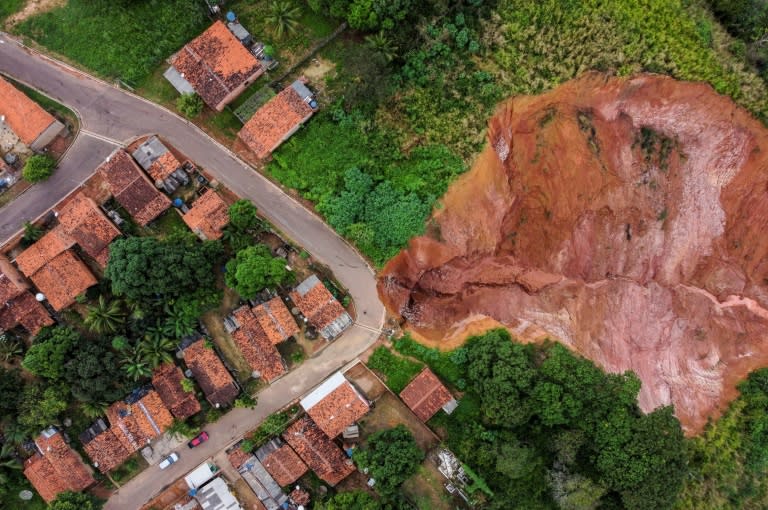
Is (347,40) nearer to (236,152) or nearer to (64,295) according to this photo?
(236,152)

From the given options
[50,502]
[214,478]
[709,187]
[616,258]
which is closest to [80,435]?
[50,502]

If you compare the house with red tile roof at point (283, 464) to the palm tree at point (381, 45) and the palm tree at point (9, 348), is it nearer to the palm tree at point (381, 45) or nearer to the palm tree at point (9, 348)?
the palm tree at point (9, 348)

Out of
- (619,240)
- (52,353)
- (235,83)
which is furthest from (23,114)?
(619,240)

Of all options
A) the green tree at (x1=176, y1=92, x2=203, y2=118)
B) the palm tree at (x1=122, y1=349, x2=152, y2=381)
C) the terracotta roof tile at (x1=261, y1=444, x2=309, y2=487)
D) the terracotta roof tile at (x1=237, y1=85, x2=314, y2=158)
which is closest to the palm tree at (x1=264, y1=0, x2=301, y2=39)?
the terracotta roof tile at (x1=237, y1=85, x2=314, y2=158)

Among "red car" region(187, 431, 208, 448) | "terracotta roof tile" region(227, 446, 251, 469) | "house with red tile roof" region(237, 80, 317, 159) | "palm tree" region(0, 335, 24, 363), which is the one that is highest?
"house with red tile roof" region(237, 80, 317, 159)

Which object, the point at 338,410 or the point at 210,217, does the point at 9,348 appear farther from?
the point at 338,410

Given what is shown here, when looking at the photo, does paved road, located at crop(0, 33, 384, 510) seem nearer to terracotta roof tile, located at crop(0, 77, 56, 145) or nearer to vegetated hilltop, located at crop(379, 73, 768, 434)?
terracotta roof tile, located at crop(0, 77, 56, 145)
